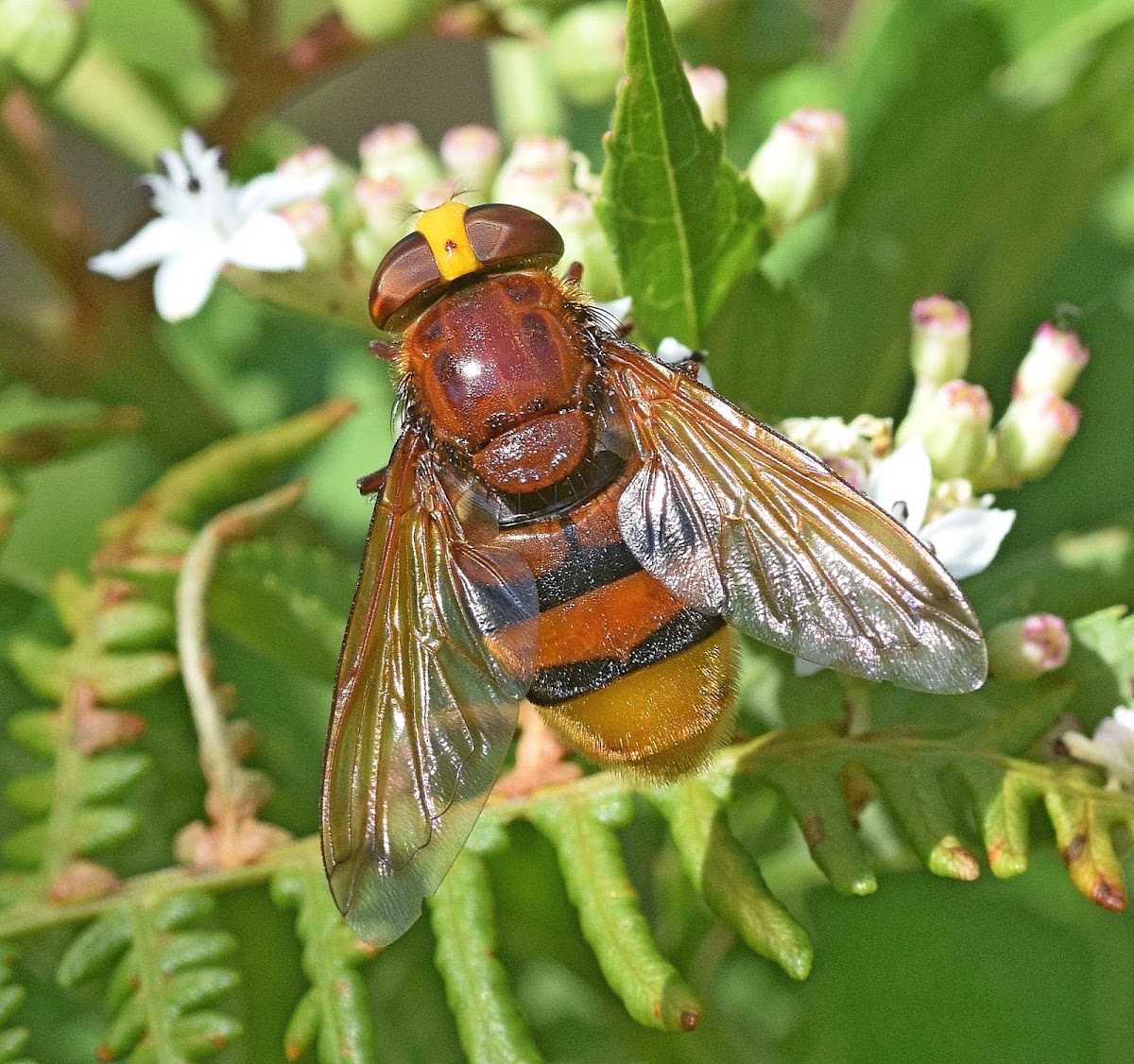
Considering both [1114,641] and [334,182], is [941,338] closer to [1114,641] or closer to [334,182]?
[1114,641]

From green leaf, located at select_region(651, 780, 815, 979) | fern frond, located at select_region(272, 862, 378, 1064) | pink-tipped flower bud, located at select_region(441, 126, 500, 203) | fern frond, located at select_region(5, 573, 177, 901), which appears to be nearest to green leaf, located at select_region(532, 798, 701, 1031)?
green leaf, located at select_region(651, 780, 815, 979)

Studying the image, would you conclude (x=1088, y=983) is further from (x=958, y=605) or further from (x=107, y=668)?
(x=107, y=668)

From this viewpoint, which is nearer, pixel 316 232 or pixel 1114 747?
pixel 1114 747

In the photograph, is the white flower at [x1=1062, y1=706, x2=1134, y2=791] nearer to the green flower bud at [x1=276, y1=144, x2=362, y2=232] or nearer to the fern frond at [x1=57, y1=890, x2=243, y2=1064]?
the fern frond at [x1=57, y1=890, x2=243, y2=1064]

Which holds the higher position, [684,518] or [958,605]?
[684,518]

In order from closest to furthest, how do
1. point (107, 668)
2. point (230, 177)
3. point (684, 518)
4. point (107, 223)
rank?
point (684, 518)
point (107, 668)
point (230, 177)
point (107, 223)

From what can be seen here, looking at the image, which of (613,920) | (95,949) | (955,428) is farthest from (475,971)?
(955,428)

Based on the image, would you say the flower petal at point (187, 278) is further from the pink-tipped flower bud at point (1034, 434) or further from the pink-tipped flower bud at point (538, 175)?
the pink-tipped flower bud at point (1034, 434)

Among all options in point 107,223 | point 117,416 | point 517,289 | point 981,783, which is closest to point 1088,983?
point 981,783
